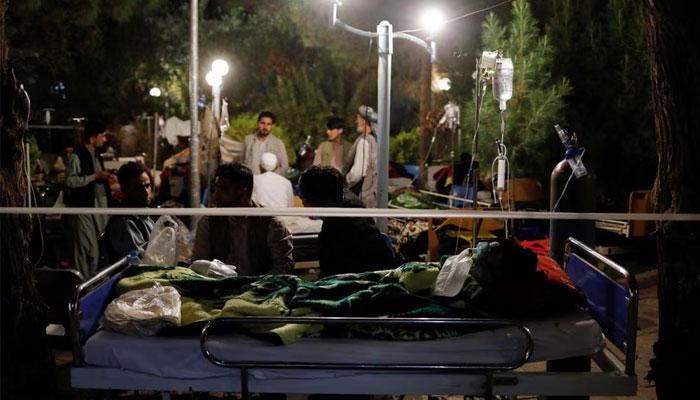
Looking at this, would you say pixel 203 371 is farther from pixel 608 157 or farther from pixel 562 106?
pixel 608 157

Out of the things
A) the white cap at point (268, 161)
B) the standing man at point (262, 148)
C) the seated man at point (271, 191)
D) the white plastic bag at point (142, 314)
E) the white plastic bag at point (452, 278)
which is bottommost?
the white plastic bag at point (142, 314)

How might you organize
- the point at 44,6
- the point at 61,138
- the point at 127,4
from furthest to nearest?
the point at 61,138
the point at 127,4
the point at 44,6

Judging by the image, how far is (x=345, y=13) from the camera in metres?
21.7

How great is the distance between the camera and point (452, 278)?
3.91 meters

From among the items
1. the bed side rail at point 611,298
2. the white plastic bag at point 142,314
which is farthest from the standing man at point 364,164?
the white plastic bag at point 142,314

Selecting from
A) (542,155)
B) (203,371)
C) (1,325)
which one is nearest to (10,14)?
(542,155)

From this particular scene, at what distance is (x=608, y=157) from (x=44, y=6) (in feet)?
41.4

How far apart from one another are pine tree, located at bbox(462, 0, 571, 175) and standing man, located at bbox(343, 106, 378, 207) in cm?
253

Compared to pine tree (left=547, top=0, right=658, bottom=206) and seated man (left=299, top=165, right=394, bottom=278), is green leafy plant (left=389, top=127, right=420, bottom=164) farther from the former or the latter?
seated man (left=299, top=165, right=394, bottom=278)

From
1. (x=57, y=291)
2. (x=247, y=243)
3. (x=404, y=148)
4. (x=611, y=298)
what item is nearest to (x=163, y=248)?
(x=247, y=243)

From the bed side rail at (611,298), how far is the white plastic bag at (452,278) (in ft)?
2.42

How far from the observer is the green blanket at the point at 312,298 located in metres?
3.61

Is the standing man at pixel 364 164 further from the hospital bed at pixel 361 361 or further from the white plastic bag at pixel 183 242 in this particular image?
the hospital bed at pixel 361 361

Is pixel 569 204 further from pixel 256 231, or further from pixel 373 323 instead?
pixel 373 323
